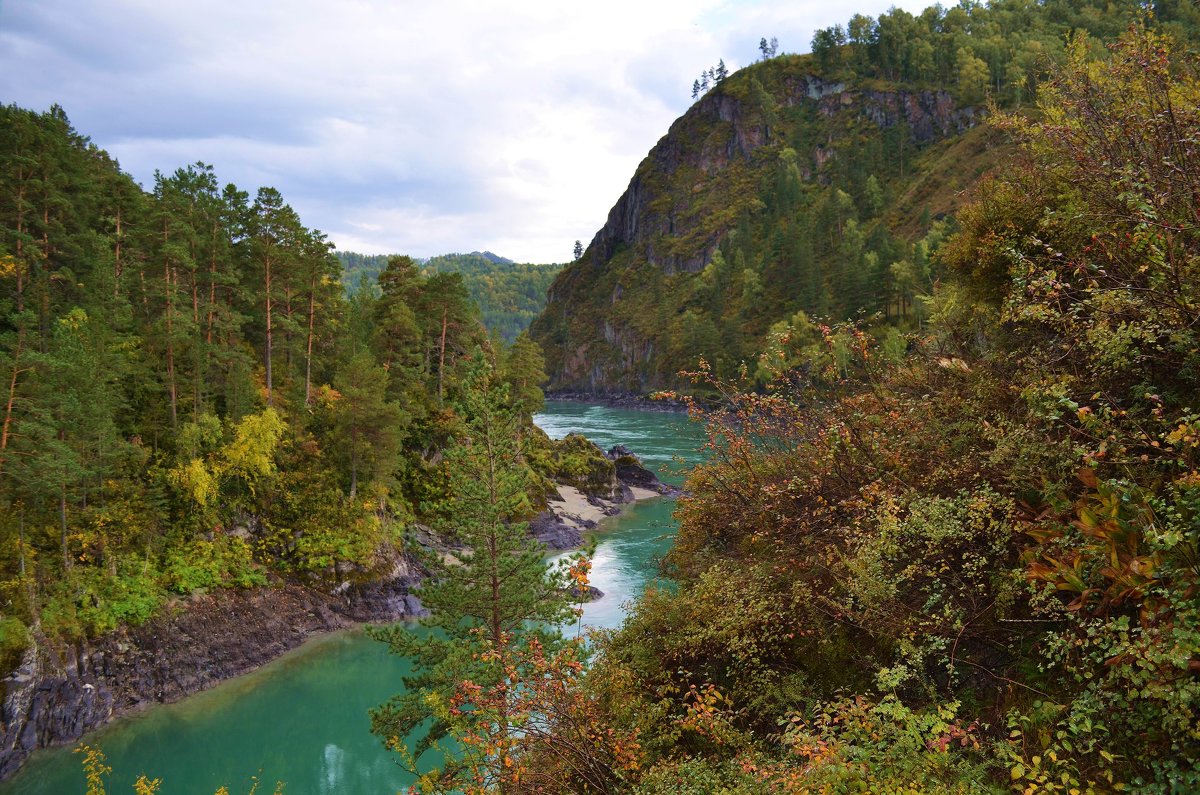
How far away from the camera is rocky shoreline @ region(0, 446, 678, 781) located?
18.8 meters

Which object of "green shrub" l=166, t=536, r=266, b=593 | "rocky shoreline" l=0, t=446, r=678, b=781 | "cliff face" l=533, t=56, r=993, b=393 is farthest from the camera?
"cliff face" l=533, t=56, r=993, b=393

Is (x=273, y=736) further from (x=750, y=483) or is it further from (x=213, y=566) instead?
(x=750, y=483)

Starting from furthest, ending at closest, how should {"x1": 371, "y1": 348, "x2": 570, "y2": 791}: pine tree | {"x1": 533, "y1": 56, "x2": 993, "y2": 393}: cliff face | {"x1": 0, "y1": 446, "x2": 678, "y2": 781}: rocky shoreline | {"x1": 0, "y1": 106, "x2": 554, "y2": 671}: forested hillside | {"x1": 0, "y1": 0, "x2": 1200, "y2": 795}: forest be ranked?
{"x1": 533, "y1": 56, "x2": 993, "y2": 393}: cliff face < {"x1": 0, "y1": 106, "x2": 554, "y2": 671}: forested hillside < {"x1": 0, "y1": 446, "x2": 678, "y2": 781}: rocky shoreline < {"x1": 371, "y1": 348, "x2": 570, "y2": 791}: pine tree < {"x1": 0, "y1": 0, "x2": 1200, "y2": 795}: forest

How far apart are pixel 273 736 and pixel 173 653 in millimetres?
4810

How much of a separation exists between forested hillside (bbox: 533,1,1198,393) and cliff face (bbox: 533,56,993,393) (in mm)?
476

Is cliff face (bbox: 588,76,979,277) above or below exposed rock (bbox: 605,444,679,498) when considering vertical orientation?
above

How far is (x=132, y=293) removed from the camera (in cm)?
2878

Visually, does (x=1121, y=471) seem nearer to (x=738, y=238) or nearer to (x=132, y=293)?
(x=132, y=293)

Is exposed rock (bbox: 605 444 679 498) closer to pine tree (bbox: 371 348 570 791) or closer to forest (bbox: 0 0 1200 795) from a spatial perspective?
forest (bbox: 0 0 1200 795)

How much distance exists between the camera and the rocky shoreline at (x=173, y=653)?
18.8 meters

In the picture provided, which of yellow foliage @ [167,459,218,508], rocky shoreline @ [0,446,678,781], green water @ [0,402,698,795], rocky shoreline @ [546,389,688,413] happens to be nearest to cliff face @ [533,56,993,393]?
rocky shoreline @ [546,389,688,413]

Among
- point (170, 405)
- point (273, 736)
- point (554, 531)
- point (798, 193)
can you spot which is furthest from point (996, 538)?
point (798, 193)

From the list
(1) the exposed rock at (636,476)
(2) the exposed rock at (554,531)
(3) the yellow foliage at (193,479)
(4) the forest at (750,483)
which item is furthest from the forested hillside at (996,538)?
(1) the exposed rock at (636,476)

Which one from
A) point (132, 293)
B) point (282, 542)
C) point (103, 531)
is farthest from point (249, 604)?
point (132, 293)
